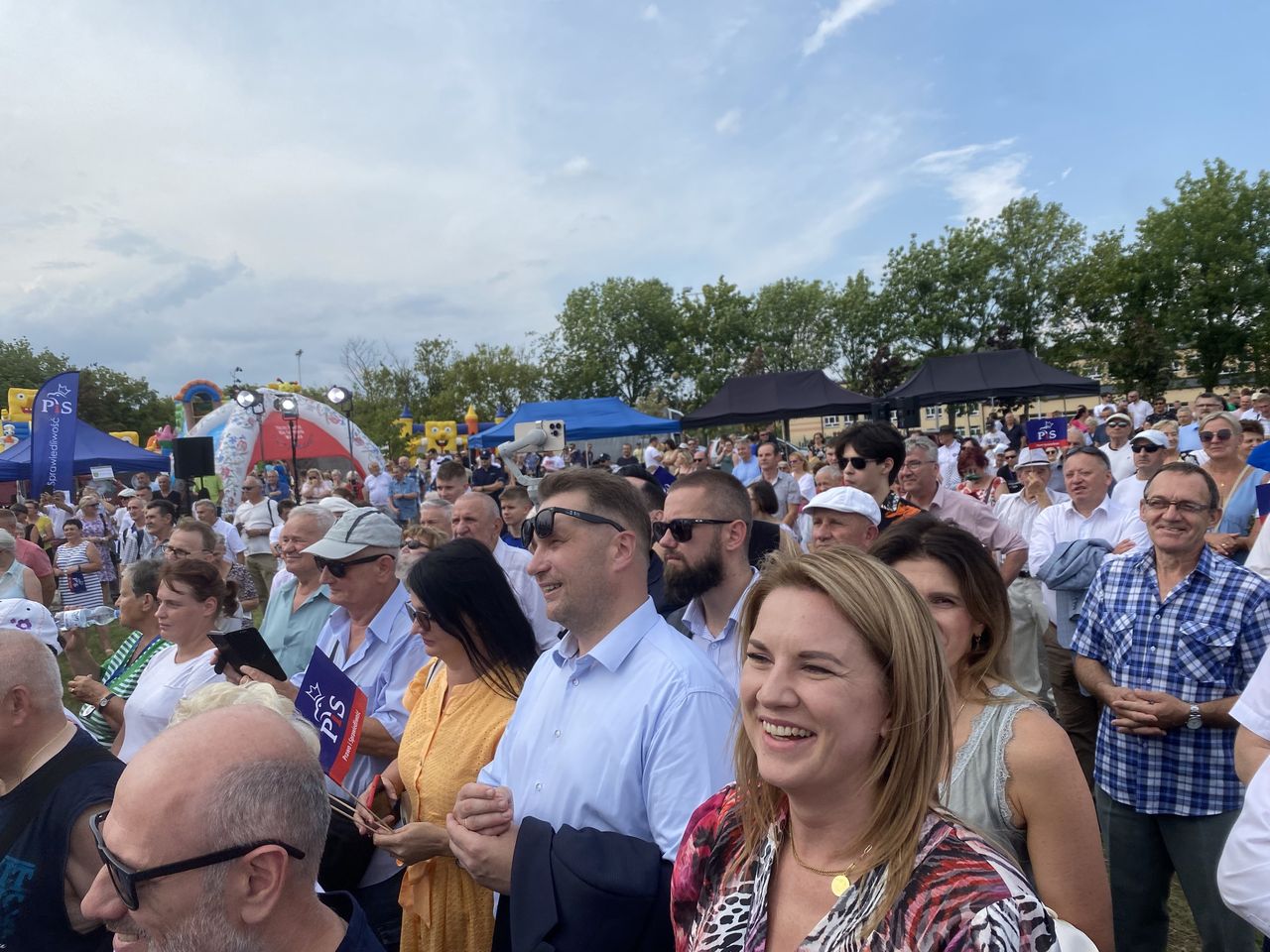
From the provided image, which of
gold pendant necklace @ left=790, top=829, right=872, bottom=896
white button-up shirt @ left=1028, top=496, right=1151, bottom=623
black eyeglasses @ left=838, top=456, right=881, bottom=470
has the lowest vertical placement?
white button-up shirt @ left=1028, top=496, right=1151, bottom=623

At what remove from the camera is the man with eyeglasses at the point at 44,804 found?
2.07 metres

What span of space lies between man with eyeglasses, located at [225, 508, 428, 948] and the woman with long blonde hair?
1891mm

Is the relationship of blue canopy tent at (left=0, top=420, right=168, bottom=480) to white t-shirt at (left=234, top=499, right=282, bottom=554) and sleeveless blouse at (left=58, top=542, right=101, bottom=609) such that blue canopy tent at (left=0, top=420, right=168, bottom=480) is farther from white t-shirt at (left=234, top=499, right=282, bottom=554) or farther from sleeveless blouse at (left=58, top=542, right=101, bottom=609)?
white t-shirt at (left=234, top=499, right=282, bottom=554)

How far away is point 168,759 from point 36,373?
75216mm

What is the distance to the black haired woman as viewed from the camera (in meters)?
2.35

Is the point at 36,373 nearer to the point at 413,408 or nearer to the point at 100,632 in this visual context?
the point at 413,408

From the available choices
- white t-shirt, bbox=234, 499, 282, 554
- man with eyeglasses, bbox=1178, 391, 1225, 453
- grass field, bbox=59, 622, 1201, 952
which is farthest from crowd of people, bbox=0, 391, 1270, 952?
man with eyeglasses, bbox=1178, 391, 1225, 453

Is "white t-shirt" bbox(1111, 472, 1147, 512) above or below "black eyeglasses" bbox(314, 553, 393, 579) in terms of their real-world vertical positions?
below

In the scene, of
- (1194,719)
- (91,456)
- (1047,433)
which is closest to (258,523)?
(1194,719)

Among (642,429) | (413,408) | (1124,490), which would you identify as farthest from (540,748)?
(413,408)

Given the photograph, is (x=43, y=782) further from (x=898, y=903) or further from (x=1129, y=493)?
(x=1129, y=493)

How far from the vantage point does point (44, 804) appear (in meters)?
2.18

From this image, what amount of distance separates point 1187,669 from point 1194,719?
17cm

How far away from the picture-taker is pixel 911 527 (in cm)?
225
